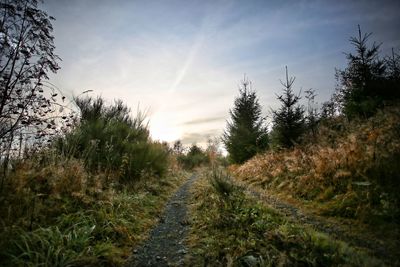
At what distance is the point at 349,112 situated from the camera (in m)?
13.1

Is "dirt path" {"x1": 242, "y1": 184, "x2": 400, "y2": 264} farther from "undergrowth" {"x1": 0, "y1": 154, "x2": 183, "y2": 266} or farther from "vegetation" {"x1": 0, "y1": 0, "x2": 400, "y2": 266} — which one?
"undergrowth" {"x1": 0, "y1": 154, "x2": 183, "y2": 266}

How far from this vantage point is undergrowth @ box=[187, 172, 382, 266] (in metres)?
3.21

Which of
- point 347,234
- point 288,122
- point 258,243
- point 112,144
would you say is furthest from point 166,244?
point 288,122

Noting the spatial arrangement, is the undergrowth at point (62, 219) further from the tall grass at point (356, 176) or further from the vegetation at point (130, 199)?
the tall grass at point (356, 176)

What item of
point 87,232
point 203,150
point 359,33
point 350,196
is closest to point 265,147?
point 359,33

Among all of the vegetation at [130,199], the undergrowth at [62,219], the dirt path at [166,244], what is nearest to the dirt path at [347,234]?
the vegetation at [130,199]

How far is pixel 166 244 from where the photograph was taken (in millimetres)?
4602

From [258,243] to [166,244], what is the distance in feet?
5.70

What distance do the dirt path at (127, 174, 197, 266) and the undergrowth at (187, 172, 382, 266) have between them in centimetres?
22

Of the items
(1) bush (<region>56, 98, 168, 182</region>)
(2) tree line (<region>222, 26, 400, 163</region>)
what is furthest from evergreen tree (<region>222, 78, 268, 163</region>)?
(1) bush (<region>56, 98, 168, 182</region>)

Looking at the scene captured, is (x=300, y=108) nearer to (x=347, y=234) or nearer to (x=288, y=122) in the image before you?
(x=288, y=122)

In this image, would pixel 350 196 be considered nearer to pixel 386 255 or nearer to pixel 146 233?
pixel 386 255

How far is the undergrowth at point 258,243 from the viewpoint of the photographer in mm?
3211

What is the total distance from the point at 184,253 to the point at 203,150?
114 feet
